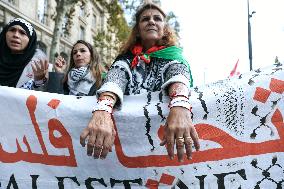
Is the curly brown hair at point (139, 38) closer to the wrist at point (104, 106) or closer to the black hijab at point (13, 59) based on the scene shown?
the wrist at point (104, 106)

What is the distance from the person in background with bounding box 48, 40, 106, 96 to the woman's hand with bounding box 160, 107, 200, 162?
1.60 meters

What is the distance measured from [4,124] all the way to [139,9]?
1034mm

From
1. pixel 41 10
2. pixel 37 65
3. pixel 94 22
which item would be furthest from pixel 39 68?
pixel 94 22

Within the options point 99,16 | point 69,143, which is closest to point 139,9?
point 69,143

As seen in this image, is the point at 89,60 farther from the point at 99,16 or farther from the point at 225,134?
the point at 99,16

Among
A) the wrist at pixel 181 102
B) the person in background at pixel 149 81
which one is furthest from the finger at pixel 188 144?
the wrist at pixel 181 102

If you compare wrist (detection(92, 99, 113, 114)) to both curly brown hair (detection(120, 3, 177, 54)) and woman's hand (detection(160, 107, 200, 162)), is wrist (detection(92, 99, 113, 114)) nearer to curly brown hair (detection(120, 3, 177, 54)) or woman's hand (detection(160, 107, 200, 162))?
woman's hand (detection(160, 107, 200, 162))

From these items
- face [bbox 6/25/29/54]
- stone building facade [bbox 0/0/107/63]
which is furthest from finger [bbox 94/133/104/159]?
stone building facade [bbox 0/0/107/63]

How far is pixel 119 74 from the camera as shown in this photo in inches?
77.8

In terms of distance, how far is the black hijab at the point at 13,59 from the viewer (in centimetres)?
276

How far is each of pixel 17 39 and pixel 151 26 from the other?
46.7 inches

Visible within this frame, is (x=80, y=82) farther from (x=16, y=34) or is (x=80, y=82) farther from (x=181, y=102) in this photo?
(x=181, y=102)

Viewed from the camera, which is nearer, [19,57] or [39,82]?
[39,82]

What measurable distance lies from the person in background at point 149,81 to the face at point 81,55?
1.32 m
